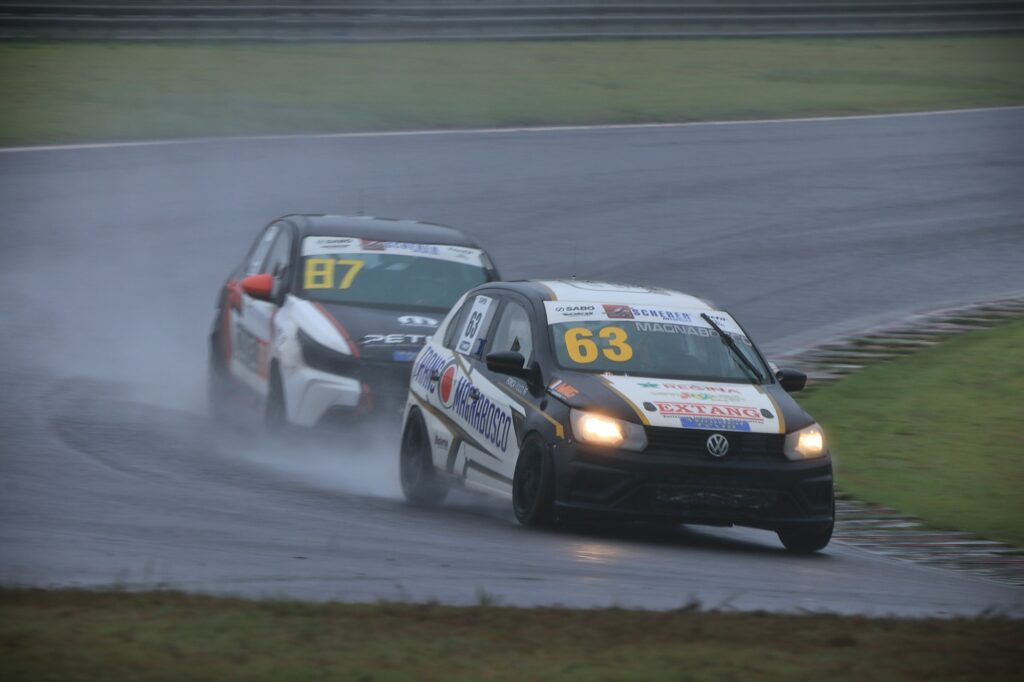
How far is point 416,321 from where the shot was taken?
41.5 feet

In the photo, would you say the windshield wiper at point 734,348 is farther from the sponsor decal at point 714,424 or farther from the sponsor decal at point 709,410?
the sponsor decal at point 714,424

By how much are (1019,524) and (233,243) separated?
474 inches

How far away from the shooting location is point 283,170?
24.0 meters

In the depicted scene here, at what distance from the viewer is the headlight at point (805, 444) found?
9.73 meters

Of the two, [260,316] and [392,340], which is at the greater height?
[392,340]

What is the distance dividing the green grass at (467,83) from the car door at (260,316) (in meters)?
11.6

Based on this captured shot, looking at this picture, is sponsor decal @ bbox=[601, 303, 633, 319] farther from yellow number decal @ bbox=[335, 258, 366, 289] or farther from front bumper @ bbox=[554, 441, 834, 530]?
yellow number decal @ bbox=[335, 258, 366, 289]

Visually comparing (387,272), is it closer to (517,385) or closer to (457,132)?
(517,385)

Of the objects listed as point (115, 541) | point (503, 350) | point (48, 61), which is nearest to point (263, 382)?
point (503, 350)

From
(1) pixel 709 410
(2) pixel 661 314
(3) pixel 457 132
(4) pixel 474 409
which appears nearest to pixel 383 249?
(4) pixel 474 409

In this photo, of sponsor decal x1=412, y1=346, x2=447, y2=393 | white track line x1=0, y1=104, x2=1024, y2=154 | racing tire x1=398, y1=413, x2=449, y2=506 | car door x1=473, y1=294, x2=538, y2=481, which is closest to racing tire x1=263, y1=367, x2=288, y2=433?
sponsor decal x1=412, y1=346, x2=447, y2=393

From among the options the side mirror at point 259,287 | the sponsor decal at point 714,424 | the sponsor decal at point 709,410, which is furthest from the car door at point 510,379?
the side mirror at point 259,287

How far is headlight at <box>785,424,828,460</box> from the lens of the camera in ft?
31.9

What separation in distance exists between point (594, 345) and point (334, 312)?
287cm
